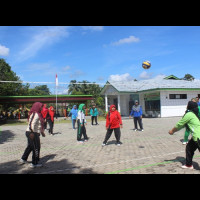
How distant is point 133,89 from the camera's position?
2438cm

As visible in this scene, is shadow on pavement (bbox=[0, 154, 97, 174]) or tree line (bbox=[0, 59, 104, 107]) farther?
tree line (bbox=[0, 59, 104, 107])

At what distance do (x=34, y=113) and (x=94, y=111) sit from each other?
10872 millimetres

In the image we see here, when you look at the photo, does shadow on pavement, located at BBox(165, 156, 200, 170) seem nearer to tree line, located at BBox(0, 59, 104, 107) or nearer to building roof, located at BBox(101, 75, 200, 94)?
tree line, located at BBox(0, 59, 104, 107)

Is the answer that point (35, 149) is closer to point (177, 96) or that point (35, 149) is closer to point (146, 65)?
point (146, 65)

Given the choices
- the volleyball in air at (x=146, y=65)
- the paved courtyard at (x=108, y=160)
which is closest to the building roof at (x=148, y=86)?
the volleyball in air at (x=146, y=65)

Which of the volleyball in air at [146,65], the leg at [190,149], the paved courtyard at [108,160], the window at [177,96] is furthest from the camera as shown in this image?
the window at [177,96]

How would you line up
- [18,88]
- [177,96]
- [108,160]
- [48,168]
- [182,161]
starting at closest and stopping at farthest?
[48,168], [182,161], [108,160], [177,96], [18,88]

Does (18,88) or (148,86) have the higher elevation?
(18,88)

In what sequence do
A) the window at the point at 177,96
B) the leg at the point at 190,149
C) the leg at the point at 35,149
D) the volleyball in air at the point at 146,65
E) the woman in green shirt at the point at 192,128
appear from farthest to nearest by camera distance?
the window at the point at 177,96 → the volleyball in air at the point at 146,65 → the leg at the point at 35,149 → the leg at the point at 190,149 → the woman in green shirt at the point at 192,128

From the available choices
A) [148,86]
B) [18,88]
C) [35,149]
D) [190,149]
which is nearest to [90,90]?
[18,88]

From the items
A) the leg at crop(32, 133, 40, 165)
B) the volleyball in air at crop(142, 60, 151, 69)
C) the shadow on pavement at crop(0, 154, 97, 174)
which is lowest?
the shadow on pavement at crop(0, 154, 97, 174)

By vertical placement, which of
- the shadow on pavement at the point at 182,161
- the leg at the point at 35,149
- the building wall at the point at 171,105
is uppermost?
the building wall at the point at 171,105

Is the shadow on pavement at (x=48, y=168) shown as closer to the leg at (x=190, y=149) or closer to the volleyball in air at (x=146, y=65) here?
the leg at (x=190, y=149)

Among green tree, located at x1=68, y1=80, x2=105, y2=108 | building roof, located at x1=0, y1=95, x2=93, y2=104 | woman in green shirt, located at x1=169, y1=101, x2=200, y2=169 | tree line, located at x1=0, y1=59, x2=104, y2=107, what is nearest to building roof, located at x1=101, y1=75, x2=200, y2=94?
building roof, located at x1=0, y1=95, x2=93, y2=104
